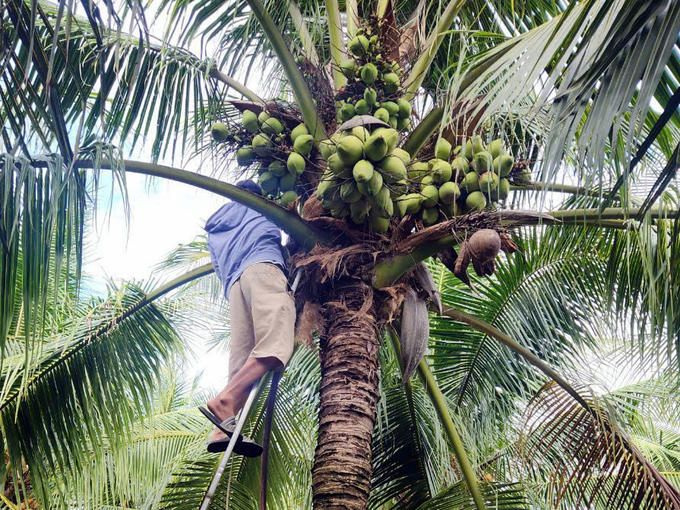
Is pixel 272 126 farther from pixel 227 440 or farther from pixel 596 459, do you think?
pixel 596 459

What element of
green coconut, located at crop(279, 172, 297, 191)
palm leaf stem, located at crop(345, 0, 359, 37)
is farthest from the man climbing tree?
palm leaf stem, located at crop(345, 0, 359, 37)

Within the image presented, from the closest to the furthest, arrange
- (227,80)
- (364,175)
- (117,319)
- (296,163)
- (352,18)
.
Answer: (364,175) < (296,163) < (352,18) < (117,319) < (227,80)

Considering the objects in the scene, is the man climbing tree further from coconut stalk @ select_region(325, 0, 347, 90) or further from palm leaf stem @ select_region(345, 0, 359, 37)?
palm leaf stem @ select_region(345, 0, 359, 37)

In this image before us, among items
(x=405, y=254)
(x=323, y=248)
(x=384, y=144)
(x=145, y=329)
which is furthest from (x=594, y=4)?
(x=145, y=329)

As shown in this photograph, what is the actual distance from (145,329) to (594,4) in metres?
2.63

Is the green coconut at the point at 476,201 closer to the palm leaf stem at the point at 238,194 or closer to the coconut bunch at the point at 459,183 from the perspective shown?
the coconut bunch at the point at 459,183

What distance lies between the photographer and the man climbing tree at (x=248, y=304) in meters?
2.73

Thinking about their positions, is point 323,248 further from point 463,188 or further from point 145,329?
point 145,329

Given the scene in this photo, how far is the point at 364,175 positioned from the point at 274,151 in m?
0.60

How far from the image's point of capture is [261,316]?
2.83 m

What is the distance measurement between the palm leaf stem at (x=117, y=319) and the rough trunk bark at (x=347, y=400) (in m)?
Result: 0.95

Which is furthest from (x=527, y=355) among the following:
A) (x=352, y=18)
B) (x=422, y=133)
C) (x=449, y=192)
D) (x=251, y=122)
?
(x=352, y=18)

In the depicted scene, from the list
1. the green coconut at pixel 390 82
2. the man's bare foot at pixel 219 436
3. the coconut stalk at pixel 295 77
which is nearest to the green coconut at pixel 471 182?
the green coconut at pixel 390 82

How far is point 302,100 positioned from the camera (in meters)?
3.03
